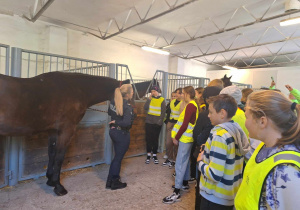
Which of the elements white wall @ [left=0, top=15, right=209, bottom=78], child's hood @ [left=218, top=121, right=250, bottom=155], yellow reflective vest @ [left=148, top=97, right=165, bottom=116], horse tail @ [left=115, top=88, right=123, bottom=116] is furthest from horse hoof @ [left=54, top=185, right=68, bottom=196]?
white wall @ [left=0, top=15, right=209, bottom=78]

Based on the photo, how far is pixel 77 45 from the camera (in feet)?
24.4

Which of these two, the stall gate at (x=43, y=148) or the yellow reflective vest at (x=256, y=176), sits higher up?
the yellow reflective vest at (x=256, y=176)

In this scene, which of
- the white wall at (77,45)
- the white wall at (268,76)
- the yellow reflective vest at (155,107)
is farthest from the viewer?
the white wall at (268,76)

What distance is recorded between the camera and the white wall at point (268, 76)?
9.09 metres

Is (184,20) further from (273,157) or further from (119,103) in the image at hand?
(273,157)

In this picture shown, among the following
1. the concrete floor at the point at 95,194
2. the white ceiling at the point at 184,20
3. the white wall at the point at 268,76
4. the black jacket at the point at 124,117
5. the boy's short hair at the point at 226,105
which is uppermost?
the white ceiling at the point at 184,20

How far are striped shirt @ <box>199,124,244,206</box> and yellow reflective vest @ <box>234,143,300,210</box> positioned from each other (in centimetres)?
45

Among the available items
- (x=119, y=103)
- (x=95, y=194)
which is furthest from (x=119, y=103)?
(x=95, y=194)

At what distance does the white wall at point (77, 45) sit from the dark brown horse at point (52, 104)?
4865 mm

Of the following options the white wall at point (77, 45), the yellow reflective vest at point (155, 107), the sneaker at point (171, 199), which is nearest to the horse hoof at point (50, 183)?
the sneaker at point (171, 199)

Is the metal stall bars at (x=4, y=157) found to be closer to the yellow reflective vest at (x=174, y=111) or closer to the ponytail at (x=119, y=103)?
the ponytail at (x=119, y=103)

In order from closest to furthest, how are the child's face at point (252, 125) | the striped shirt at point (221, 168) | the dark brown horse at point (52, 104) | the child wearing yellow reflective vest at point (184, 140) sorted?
the child's face at point (252, 125) < the striped shirt at point (221, 168) < the dark brown horse at point (52, 104) < the child wearing yellow reflective vest at point (184, 140)

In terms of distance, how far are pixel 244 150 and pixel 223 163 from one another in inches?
8.7

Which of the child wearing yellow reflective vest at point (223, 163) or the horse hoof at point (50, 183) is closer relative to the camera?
the child wearing yellow reflective vest at point (223, 163)
